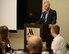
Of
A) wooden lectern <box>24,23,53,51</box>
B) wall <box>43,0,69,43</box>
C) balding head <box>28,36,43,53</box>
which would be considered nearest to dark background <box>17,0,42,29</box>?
wall <box>43,0,69,43</box>

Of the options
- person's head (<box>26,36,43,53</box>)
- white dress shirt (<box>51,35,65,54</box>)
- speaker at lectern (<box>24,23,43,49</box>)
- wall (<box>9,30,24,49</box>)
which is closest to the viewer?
person's head (<box>26,36,43,53</box>)

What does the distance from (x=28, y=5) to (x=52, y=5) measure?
78 cm

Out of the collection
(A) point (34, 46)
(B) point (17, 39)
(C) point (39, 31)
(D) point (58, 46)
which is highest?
(A) point (34, 46)

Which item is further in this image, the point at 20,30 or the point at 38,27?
the point at 20,30

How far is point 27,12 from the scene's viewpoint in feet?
25.3

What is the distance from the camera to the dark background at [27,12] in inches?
300

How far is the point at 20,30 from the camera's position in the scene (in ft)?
25.1

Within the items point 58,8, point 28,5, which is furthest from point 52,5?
point 28,5

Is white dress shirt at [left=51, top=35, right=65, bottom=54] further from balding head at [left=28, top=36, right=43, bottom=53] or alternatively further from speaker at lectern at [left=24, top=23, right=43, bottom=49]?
balding head at [left=28, top=36, right=43, bottom=53]

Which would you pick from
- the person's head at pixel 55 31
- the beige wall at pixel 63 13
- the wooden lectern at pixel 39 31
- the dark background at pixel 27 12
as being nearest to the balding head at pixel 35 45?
the person's head at pixel 55 31

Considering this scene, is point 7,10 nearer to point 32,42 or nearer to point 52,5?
point 52,5

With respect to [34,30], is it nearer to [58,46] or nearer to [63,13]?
[58,46]

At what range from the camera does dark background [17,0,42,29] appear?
7629 mm

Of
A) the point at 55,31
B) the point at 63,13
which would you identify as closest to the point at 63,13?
the point at 63,13
